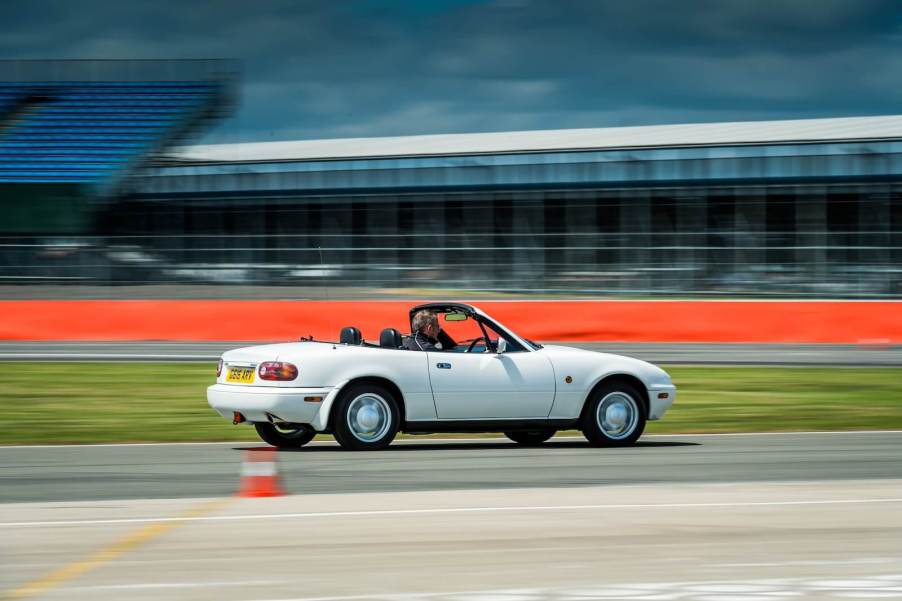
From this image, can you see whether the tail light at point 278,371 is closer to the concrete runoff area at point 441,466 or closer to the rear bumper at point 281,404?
the rear bumper at point 281,404

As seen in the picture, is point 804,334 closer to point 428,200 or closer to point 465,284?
point 465,284

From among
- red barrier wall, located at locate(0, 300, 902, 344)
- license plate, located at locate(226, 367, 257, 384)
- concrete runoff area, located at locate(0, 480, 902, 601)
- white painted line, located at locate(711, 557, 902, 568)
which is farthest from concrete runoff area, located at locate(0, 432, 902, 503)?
red barrier wall, located at locate(0, 300, 902, 344)

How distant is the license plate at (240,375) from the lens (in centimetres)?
1011

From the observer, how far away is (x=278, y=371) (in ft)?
32.8

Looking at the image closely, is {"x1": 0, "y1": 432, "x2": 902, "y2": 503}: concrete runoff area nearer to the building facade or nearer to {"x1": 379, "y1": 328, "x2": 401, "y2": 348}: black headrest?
{"x1": 379, "y1": 328, "x2": 401, "y2": 348}: black headrest

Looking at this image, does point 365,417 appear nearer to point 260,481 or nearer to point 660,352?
point 260,481

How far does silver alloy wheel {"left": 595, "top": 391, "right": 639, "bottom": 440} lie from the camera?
1085cm

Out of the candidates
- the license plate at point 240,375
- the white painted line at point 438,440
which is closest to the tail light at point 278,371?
the license plate at point 240,375

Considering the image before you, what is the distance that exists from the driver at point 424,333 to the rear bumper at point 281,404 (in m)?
0.95

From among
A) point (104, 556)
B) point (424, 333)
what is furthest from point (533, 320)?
point (104, 556)

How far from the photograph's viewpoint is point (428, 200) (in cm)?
3834

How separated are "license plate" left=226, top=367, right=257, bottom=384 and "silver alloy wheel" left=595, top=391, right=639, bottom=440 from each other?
115 inches

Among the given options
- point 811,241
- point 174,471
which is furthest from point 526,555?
point 811,241

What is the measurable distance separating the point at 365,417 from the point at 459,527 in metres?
3.53
